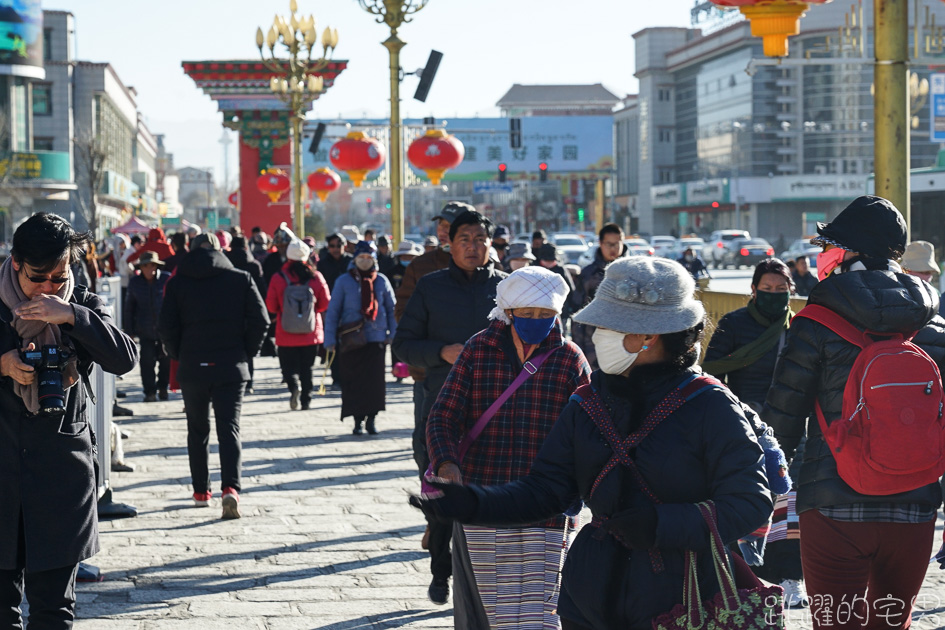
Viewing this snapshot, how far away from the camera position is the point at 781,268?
A: 6754 mm

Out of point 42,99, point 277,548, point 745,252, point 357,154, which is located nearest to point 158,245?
point 357,154

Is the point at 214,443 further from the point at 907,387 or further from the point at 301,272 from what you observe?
the point at 907,387

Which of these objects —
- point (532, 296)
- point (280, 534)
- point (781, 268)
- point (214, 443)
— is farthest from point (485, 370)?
point (214, 443)

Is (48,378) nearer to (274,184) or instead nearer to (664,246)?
(274,184)

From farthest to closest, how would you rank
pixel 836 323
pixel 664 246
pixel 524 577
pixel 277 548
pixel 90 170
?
1. pixel 90 170
2. pixel 664 246
3. pixel 277 548
4. pixel 524 577
5. pixel 836 323

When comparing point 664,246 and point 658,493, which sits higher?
point 664,246

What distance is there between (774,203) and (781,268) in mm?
85487

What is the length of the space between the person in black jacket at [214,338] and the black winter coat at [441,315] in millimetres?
2072

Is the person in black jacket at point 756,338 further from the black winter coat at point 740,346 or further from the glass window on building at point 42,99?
the glass window on building at point 42,99

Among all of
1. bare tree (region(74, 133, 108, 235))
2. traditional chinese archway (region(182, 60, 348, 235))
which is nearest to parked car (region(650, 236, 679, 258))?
traditional chinese archway (region(182, 60, 348, 235))

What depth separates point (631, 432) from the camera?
120 inches

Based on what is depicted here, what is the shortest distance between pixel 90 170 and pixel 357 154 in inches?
1821

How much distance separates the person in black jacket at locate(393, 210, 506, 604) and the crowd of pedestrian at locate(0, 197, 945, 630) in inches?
0.4

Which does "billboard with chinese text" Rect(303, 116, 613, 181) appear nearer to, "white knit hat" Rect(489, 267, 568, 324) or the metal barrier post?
the metal barrier post
